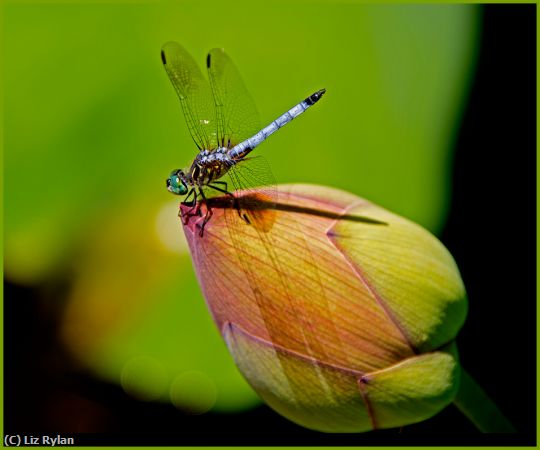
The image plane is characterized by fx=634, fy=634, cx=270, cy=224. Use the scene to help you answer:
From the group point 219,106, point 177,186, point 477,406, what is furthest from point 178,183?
point 477,406

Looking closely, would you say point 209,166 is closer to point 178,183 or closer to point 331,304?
point 178,183

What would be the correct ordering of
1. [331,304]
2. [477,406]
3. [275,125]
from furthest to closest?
[275,125], [477,406], [331,304]

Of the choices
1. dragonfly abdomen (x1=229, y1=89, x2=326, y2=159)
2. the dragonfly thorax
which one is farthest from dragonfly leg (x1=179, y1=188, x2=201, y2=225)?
dragonfly abdomen (x1=229, y1=89, x2=326, y2=159)

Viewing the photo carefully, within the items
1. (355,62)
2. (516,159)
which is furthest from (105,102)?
(516,159)

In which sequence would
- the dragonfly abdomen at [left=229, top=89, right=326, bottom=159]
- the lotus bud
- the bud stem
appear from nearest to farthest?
the lotus bud, the bud stem, the dragonfly abdomen at [left=229, top=89, right=326, bottom=159]

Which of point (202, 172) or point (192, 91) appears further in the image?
point (192, 91)

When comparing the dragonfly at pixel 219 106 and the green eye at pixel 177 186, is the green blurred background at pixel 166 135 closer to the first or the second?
the dragonfly at pixel 219 106

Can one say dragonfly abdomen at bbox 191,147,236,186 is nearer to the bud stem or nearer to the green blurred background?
the green blurred background

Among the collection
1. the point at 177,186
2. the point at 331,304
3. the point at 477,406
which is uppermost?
the point at 177,186
